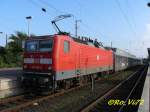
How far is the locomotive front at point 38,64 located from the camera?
15891 millimetres

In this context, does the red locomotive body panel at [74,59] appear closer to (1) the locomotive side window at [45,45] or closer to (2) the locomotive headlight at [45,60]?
(2) the locomotive headlight at [45,60]

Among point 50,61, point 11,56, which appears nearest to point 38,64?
point 50,61

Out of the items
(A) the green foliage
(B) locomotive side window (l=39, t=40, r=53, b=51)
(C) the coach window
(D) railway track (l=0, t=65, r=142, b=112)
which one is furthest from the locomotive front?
(A) the green foliage

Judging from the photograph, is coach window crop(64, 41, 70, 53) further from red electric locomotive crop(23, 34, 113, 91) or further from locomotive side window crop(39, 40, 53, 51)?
locomotive side window crop(39, 40, 53, 51)

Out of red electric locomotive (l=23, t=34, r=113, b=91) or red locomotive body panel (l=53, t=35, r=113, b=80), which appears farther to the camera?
red locomotive body panel (l=53, t=35, r=113, b=80)

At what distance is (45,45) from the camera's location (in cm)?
1644

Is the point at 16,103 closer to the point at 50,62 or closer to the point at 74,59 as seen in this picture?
the point at 50,62

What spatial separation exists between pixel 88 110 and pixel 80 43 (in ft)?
25.4

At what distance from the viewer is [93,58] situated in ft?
78.3

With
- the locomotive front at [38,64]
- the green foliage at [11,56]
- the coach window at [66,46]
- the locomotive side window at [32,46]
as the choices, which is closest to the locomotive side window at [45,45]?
the locomotive front at [38,64]

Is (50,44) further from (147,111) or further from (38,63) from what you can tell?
(147,111)

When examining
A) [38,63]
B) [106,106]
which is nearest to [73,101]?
[106,106]

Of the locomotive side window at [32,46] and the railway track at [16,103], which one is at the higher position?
the locomotive side window at [32,46]

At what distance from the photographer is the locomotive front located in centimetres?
1589
